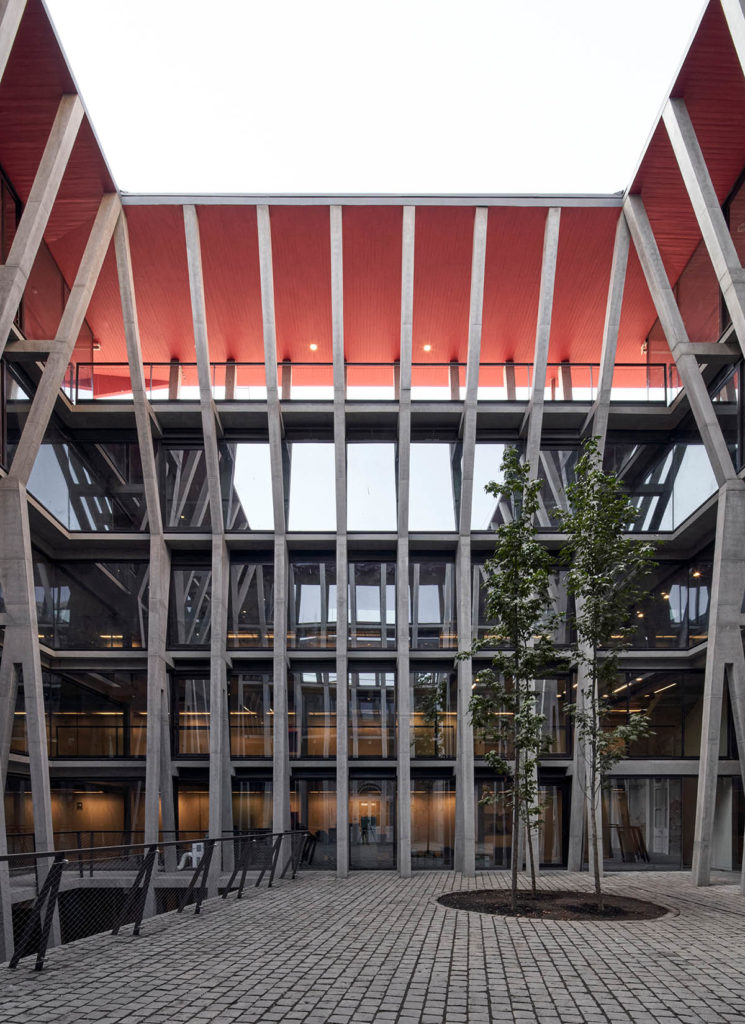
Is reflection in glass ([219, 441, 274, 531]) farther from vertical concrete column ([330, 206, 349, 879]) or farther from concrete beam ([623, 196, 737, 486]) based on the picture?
concrete beam ([623, 196, 737, 486])

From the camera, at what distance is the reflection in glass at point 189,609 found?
21609 millimetres

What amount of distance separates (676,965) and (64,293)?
1807 centimetres

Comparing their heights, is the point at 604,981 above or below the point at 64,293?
below

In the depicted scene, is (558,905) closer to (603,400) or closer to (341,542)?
(341,542)

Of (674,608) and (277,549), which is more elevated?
(277,549)

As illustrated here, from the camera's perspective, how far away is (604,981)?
28.3ft

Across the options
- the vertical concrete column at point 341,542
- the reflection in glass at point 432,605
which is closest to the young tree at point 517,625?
the vertical concrete column at point 341,542

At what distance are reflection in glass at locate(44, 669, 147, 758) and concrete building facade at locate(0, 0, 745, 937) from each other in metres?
0.06

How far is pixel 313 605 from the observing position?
861 inches

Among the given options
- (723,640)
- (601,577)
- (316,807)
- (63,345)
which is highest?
(63,345)

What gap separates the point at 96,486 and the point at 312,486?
4860 mm

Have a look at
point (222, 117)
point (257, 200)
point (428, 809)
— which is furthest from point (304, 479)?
point (222, 117)

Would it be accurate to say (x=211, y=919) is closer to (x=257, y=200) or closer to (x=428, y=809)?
(x=428, y=809)

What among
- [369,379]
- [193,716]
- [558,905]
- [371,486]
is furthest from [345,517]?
[558,905]
